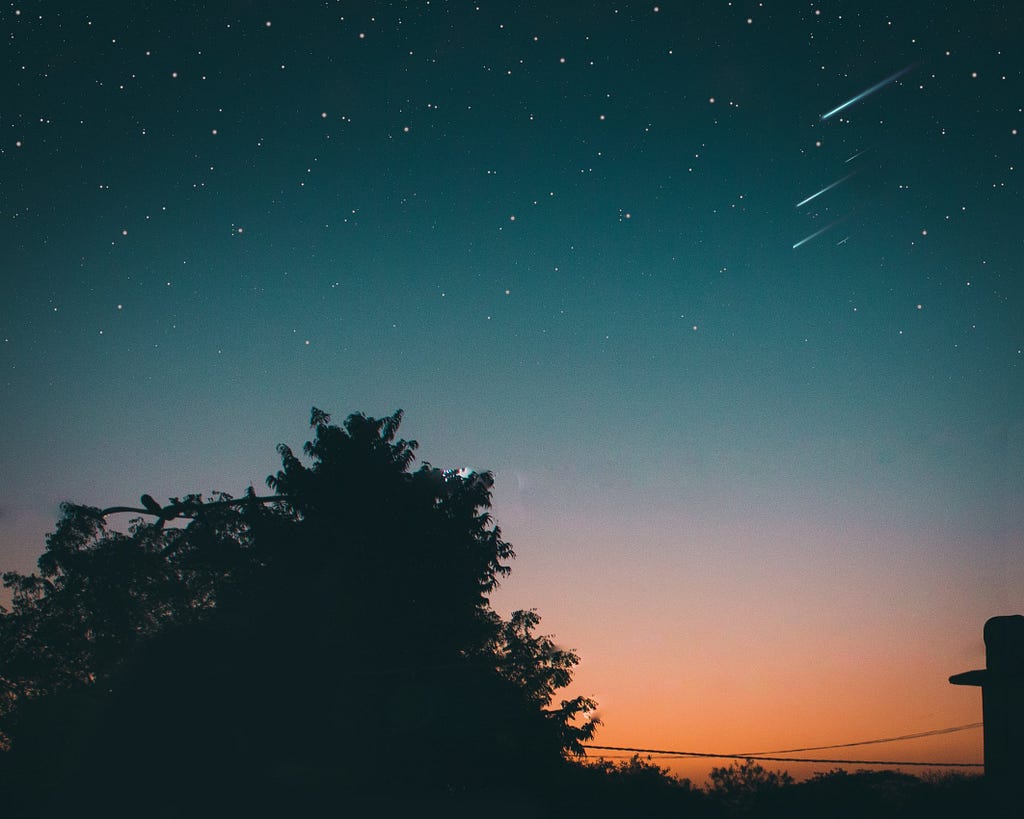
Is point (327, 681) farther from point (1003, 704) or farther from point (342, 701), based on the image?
point (1003, 704)

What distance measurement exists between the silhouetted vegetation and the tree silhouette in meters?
0.06

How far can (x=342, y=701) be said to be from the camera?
21938 millimetres

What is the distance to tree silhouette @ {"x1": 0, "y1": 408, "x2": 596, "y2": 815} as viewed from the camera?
20922 millimetres

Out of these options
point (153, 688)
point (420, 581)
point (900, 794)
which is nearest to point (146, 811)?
point (153, 688)

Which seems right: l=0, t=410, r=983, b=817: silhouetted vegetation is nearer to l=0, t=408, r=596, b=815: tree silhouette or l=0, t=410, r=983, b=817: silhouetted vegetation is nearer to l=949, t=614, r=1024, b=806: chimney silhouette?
l=0, t=408, r=596, b=815: tree silhouette

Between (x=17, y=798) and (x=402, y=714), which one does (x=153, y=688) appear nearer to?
(x=17, y=798)

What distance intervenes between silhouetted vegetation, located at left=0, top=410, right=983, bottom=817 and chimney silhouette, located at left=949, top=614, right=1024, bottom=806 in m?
8.71

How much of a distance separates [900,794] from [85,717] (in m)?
22.3

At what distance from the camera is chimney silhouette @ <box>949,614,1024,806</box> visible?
923cm

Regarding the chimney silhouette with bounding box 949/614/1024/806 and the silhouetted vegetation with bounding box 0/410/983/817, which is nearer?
the chimney silhouette with bounding box 949/614/1024/806

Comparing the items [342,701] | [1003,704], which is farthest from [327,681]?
[1003,704]

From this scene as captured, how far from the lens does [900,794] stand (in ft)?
51.5

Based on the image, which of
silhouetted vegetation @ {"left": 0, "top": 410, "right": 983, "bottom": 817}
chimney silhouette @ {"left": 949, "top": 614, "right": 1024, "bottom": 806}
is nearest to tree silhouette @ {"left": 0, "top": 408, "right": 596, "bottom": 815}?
silhouetted vegetation @ {"left": 0, "top": 410, "right": 983, "bottom": 817}

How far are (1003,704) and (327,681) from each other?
17.6 m
